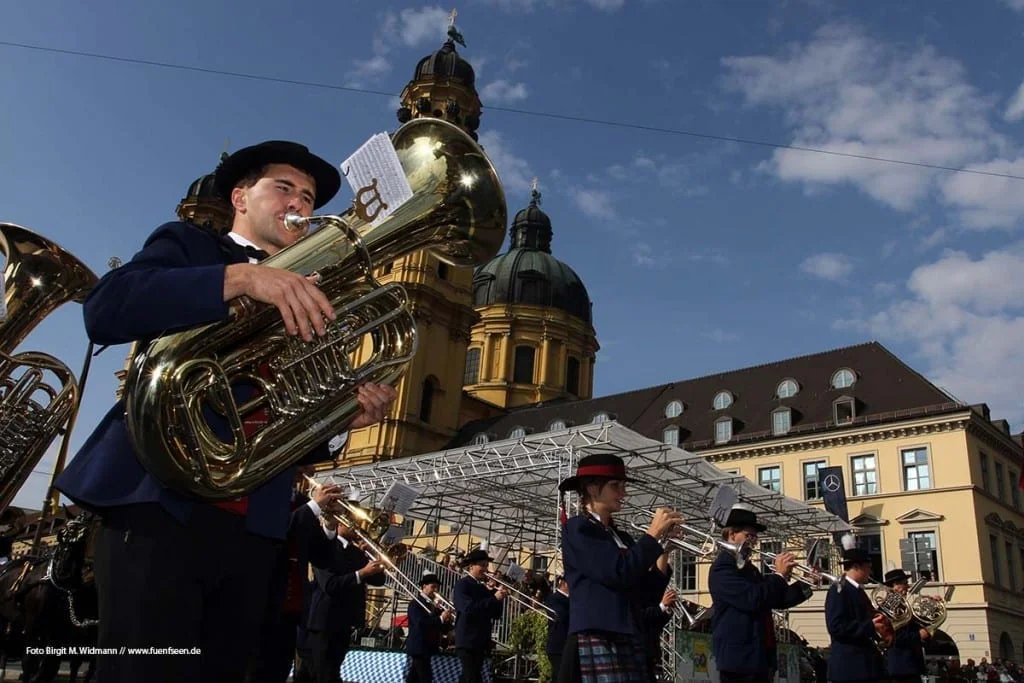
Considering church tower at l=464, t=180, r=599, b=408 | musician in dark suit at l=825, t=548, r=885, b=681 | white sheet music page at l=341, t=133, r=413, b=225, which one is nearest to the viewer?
white sheet music page at l=341, t=133, r=413, b=225

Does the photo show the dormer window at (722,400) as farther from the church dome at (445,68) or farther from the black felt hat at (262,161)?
the black felt hat at (262,161)

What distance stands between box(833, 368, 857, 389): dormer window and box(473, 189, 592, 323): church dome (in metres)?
26.6

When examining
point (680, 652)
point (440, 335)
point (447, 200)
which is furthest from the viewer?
point (440, 335)

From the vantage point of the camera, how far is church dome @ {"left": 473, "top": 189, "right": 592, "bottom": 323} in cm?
6469

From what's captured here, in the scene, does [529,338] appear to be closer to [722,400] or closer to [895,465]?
[722,400]

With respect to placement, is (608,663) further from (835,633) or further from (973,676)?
(973,676)

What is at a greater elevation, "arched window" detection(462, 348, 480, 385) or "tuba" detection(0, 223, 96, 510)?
"arched window" detection(462, 348, 480, 385)

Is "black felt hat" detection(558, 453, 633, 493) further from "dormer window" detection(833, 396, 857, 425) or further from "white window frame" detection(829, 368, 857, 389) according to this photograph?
"white window frame" detection(829, 368, 857, 389)

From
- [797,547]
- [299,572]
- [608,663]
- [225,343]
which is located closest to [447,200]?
[225,343]

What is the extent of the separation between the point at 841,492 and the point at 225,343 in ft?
117

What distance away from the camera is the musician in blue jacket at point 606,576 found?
4.75 meters

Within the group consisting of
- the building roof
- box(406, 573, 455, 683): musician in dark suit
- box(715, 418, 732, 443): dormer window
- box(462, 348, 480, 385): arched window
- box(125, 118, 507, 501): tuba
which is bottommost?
box(406, 573, 455, 683): musician in dark suit

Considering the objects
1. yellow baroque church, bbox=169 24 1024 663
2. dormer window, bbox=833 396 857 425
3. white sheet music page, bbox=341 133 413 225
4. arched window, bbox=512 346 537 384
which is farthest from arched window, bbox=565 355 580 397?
white sheet music page, bbox=341 133 413 225

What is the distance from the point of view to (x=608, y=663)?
4832mm
